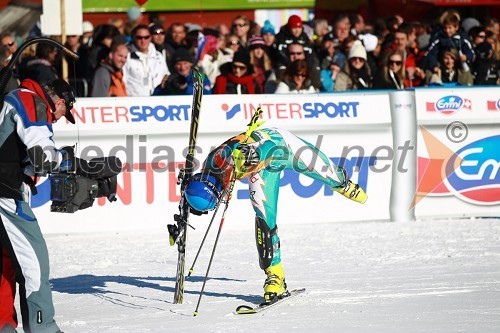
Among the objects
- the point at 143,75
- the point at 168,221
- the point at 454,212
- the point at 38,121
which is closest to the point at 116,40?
the point at 143,75

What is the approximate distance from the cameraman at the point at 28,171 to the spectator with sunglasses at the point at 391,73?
7.57 m

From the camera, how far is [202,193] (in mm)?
8438

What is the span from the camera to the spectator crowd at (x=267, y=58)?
46.3 feet

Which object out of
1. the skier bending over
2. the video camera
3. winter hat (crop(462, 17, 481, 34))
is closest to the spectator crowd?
winter hat (crop(462, 17, 481, 34))

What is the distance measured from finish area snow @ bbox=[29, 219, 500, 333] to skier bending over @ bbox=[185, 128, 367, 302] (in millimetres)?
462

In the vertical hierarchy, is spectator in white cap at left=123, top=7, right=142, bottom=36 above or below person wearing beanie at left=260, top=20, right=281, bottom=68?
above

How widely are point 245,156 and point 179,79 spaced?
5439 millimetres

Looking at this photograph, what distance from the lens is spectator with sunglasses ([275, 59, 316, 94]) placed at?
14.0 metres

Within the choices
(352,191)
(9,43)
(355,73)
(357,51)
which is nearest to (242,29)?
(357,51)

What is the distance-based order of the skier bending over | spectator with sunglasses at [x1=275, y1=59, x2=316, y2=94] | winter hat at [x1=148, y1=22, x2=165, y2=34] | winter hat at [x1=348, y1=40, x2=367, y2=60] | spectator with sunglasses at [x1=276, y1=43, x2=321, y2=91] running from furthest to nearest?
winter hat at [x1=148, y1=22, x2=165, y2=34]
winter hat at [x1=348, y1=40, x2=367, y2=60]
spectator with sunglasses at [x1=276, y1=43, x2=321, y2=91]
spectator with sunglasses at [x1=275, y1=59, x2=316, y2=94]
the skier bending over

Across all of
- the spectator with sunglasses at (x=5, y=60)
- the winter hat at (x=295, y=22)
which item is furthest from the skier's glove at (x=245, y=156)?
the winter hat at (x=295, y=22)

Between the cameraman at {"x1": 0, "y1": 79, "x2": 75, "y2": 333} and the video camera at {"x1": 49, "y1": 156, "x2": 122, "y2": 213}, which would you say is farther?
the video camera at {"x1": 49, "y1": 156, "x2": 122, "y2": 213}

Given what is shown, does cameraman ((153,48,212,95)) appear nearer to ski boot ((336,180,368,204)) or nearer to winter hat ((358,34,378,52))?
winter hat ((358,34,378,52))

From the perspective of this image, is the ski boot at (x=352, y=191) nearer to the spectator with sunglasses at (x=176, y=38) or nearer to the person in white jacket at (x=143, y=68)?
the person in white jacket at (x=143, y=68)
